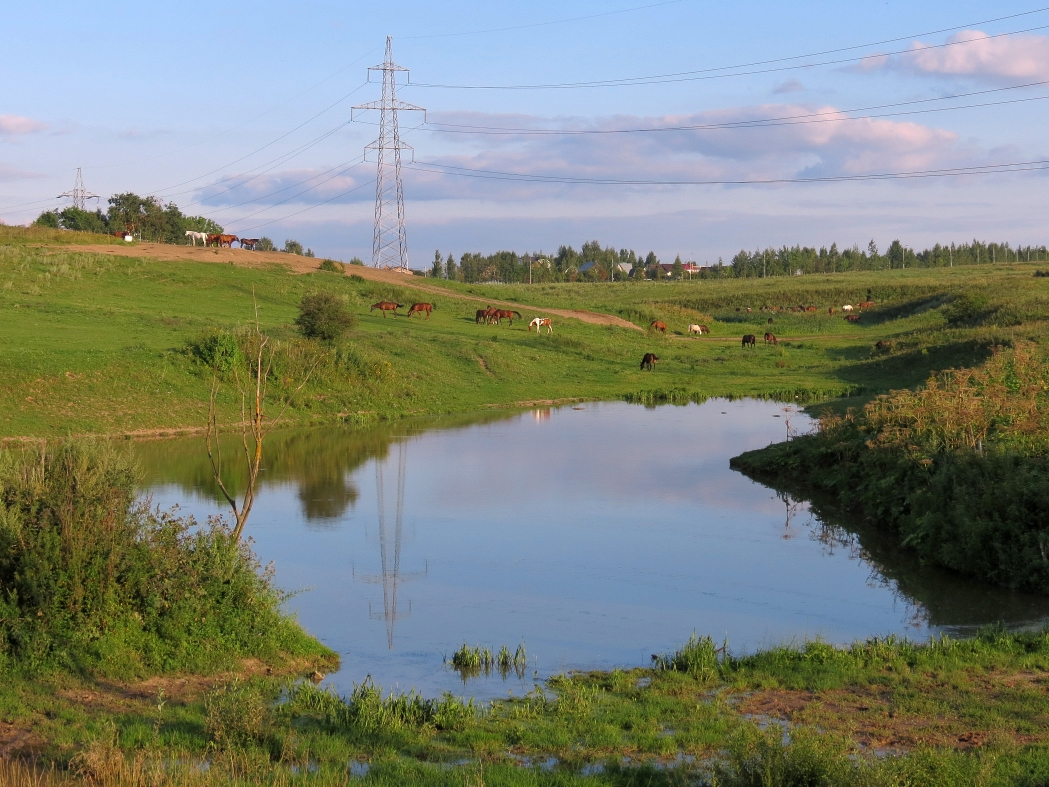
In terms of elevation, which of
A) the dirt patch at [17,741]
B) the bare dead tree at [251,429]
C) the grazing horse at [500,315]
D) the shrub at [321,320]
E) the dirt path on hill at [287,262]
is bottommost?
the dirt patch at [17,741]

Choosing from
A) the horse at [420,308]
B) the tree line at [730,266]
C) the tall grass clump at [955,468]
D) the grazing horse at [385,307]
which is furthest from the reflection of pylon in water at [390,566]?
the tree line at [730,266]

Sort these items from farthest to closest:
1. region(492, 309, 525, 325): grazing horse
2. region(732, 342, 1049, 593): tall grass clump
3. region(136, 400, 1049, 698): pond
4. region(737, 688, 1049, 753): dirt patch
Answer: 1. region(492, 309, 525, 325): grazing horse
2. region(732, 342, 1049, 593): tall grass clump
3. region(136, 400, 1049, 698): pond
4. region(737, 688, 1049, 753): dirt patch

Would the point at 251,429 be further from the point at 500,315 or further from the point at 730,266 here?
Result: the point at 730,266

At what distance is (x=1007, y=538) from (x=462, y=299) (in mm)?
47868

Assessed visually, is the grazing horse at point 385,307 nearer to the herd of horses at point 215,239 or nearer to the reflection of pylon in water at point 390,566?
the herd of horses at point 215,239

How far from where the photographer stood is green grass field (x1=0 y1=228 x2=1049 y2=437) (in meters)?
26.7

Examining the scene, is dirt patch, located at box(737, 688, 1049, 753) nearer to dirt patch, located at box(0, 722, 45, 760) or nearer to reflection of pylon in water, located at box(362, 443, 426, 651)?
reflection of pylon in water, located at box(362, 443, 426, 651)

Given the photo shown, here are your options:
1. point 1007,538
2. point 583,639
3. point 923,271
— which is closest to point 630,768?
point 583,639

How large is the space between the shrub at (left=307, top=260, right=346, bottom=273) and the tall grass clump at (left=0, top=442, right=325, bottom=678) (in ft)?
166

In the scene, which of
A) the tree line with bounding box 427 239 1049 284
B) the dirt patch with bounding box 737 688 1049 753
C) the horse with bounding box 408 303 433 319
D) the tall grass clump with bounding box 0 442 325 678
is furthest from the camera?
the tree line with bounding box 427 239 1049 284

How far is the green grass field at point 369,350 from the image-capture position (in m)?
26.7

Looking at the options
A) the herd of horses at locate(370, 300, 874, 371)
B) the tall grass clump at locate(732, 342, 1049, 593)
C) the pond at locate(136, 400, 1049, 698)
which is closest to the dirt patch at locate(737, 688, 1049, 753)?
the pond at locate(136, 400, 1049, 698)

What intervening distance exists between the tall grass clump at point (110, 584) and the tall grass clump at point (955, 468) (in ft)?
26.5

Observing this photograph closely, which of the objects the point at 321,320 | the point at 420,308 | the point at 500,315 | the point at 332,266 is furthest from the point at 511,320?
the point at 321,320
